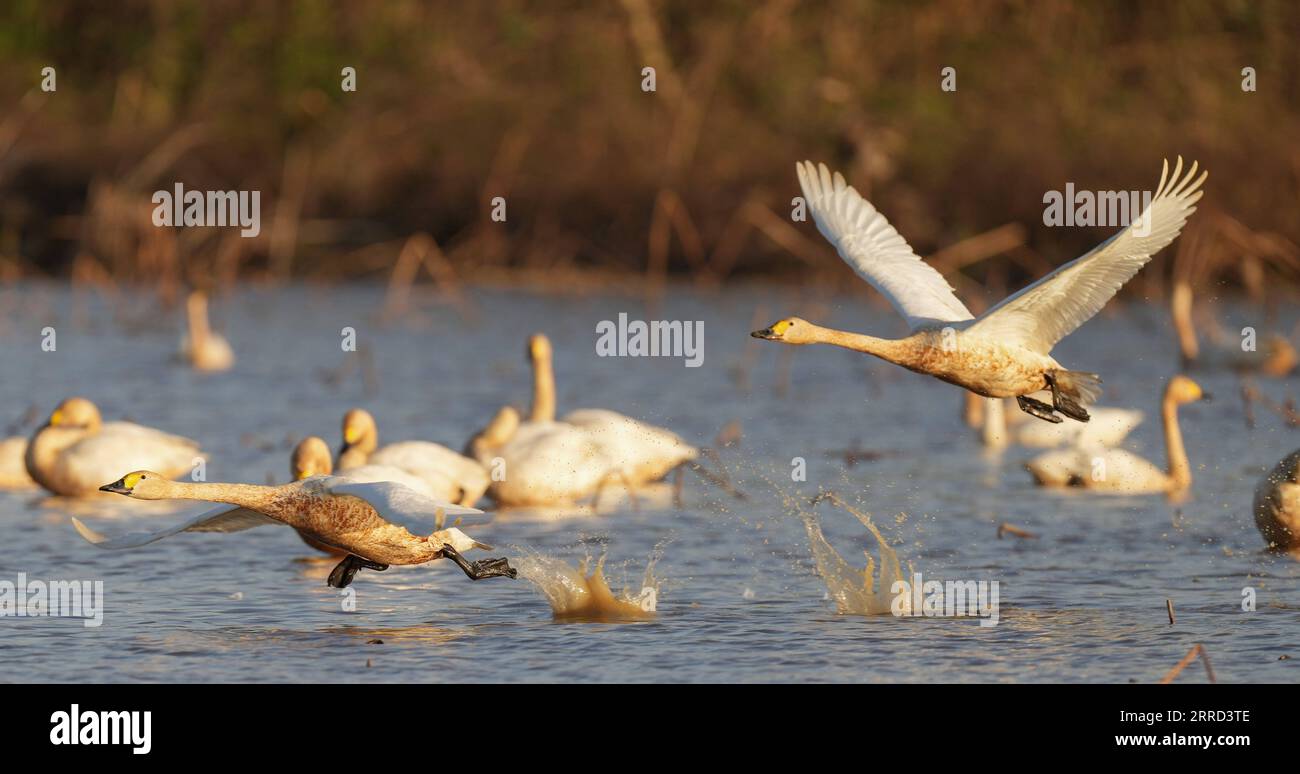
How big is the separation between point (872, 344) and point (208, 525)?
294cm

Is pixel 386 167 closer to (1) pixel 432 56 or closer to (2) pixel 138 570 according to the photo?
(1) pixel 432 56

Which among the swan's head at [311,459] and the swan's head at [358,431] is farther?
the swan's head at [358,431]

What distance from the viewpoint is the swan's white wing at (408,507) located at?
25.0 ft

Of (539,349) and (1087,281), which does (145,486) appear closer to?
(1087,281)

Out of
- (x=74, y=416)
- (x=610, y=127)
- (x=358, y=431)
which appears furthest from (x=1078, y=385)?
(x=610, y=127)

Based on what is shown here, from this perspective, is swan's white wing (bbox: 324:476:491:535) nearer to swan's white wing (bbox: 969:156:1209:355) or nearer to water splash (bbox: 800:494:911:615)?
water splash (bbox: 800:494:911:615)

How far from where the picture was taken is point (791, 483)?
12367mm

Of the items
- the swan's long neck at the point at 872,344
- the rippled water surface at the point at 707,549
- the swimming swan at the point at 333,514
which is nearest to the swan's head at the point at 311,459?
the rippled water surface at the point at 707,549

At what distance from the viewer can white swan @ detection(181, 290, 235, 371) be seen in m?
18.5

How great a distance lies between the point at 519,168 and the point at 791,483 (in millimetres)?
15862

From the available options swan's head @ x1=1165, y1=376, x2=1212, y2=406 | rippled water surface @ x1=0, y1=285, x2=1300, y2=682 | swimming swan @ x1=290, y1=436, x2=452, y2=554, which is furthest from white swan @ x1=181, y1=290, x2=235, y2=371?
swan's head @ x1=1165, y1=376, x2=1212, y2=406

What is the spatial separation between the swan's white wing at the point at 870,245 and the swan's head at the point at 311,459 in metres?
2.96

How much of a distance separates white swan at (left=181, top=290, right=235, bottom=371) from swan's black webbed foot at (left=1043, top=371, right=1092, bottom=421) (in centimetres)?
1136

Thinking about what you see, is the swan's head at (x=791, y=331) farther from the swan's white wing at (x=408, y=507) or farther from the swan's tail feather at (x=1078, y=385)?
the swan's white wing at (x=408, y=507)
